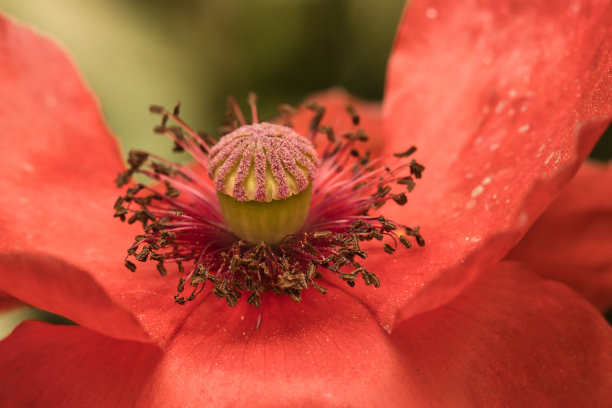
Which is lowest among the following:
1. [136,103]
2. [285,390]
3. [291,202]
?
[136,103]

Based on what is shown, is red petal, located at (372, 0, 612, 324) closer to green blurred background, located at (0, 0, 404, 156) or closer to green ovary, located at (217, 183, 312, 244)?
green ovary, located at (217, 183, 312, 244)

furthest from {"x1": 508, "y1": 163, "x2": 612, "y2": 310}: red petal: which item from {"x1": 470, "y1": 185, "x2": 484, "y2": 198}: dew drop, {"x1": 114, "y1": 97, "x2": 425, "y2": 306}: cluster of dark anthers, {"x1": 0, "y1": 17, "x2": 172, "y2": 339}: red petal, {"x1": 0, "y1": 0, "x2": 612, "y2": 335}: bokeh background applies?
{"x1": 0, "y1": 0, "x2": 612, "y2": 335}: bokeh background

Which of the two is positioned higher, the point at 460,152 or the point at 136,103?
the point at 460,152

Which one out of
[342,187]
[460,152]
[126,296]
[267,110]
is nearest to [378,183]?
[342,187]

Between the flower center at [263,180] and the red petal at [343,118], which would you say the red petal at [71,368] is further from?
the red petal at [343,118]

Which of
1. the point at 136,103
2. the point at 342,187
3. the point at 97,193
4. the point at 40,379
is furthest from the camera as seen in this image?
the point at 136,103

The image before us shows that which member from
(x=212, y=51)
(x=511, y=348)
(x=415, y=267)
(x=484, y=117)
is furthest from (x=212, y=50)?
(x=511, y=348)

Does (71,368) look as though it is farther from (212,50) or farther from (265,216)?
(212,50)

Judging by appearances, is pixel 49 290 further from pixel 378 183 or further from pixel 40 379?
pixel 378 183
